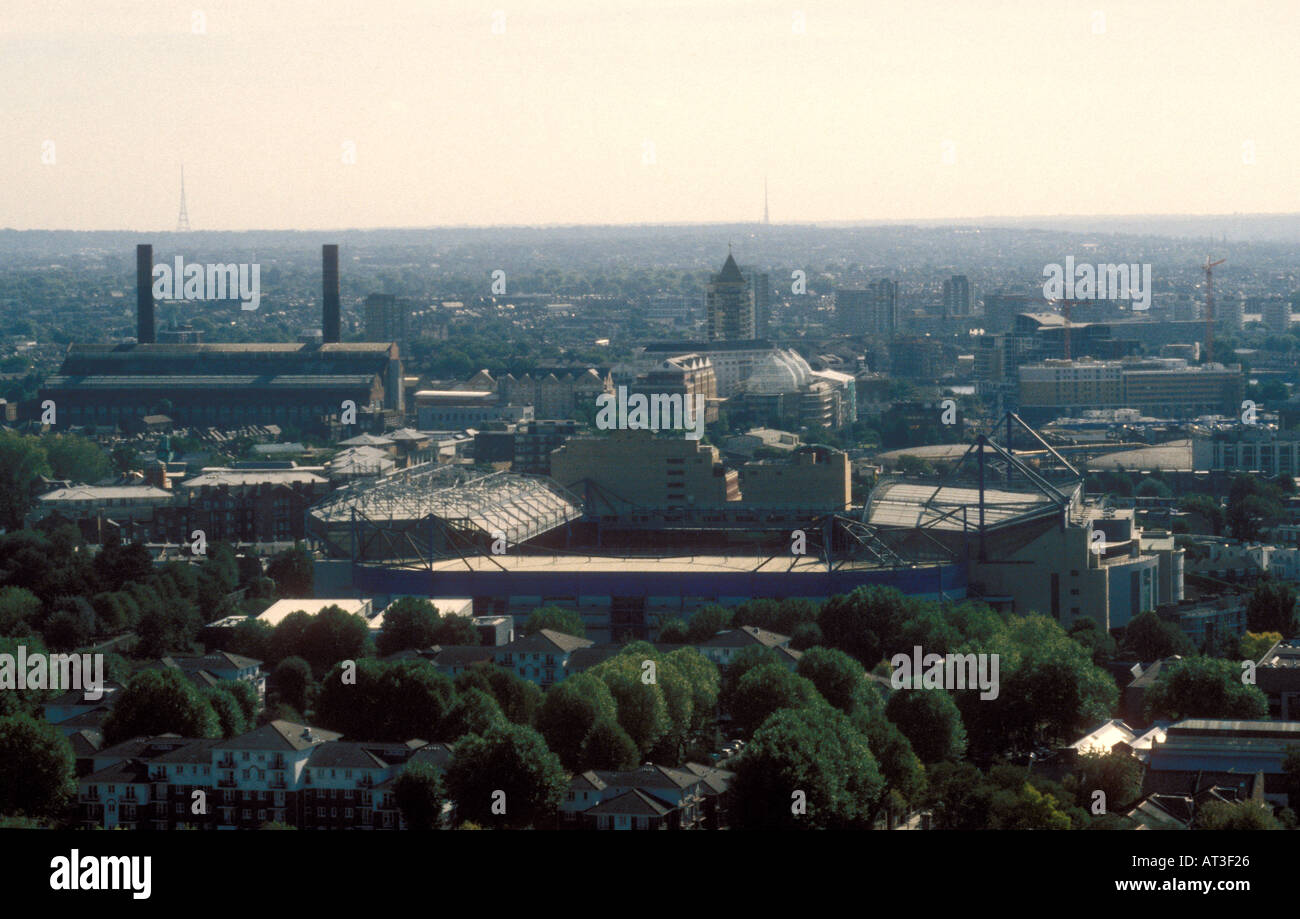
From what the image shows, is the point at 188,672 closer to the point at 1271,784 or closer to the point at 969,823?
the point at 969,823

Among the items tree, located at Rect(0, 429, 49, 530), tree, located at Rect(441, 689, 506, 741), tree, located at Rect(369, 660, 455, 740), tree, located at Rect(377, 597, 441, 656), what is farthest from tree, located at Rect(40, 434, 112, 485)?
tree, located at Rect(441, 689, 506, 741)

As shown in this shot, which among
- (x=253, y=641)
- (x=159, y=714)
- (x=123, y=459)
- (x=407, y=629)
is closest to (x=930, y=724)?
(x=159, y=714)

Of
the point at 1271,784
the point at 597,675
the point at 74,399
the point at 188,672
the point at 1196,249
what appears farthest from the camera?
the point at 1196,249

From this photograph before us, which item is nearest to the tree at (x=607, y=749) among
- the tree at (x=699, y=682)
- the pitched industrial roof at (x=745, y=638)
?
the tree at (x=699, y=682)
